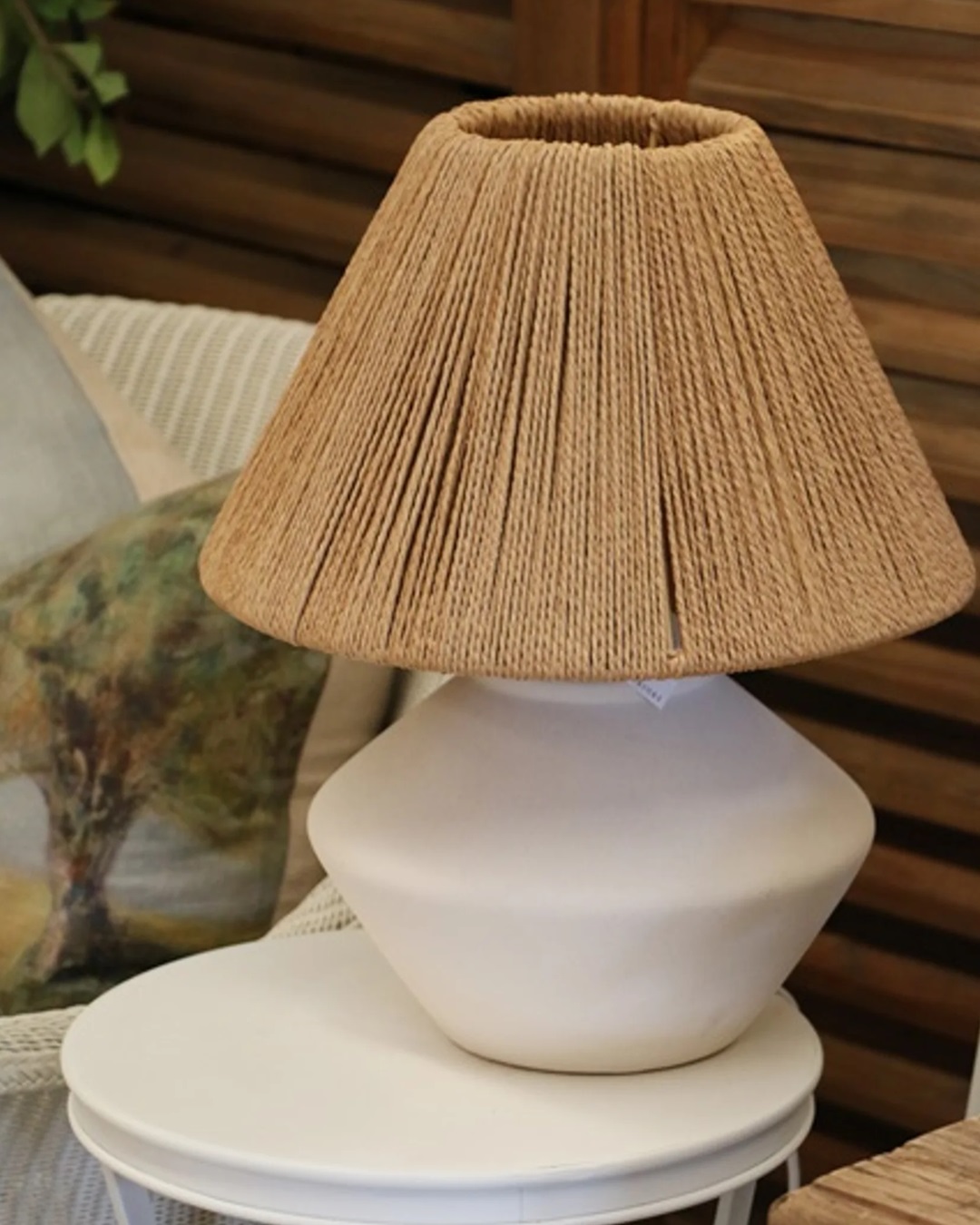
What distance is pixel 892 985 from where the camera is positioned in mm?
1678

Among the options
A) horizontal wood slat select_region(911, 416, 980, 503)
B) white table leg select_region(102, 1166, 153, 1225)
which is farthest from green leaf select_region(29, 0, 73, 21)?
white table leg select_region(102, 1166, 153, 1225)

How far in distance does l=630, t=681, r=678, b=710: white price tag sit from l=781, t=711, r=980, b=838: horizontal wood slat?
549 millimetres

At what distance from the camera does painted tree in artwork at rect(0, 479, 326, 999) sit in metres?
1.39

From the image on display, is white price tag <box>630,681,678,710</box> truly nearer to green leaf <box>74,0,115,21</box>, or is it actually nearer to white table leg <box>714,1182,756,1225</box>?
white table leg <box>714,1182,756,1225</box>

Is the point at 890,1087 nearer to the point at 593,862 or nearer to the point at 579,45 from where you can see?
the point at 593,862

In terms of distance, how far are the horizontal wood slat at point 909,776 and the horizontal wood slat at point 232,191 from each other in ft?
2.03

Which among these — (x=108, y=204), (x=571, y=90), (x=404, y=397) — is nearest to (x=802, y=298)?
(x=404, y=397)

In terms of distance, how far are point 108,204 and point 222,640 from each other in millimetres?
861

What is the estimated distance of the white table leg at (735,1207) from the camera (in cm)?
125

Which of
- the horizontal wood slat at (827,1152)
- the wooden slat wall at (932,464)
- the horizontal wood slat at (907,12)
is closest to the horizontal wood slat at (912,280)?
the wooden slat wall at (932,464)

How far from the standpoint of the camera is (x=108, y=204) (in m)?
2.12

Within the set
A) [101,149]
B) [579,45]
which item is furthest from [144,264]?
[579,45]

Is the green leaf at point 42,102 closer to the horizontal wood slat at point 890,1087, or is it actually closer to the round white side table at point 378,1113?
the round white side table at point 378,1113

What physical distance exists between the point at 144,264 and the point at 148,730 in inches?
32.3
